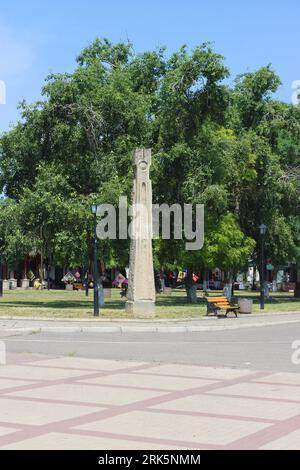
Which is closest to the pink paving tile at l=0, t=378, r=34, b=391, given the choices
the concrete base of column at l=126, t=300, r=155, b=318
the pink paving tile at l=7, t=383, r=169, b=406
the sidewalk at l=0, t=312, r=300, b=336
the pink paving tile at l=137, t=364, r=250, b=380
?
the pink paving tile at l=7, t=383, r=169, b=406

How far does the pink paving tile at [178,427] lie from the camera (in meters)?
7.85

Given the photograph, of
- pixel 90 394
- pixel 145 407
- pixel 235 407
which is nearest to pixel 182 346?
pixel 90 394

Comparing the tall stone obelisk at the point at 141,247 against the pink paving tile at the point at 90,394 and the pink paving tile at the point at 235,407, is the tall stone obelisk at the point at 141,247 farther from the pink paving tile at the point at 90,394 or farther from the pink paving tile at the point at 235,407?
the pink paving tile at the point at 235,407

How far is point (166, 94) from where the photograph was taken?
1672 inches

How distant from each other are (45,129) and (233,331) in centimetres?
1940

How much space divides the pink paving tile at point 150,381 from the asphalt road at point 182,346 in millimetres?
2317

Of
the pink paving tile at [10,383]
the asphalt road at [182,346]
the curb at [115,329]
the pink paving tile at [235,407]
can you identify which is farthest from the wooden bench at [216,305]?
the pink paving tile at [235,407]

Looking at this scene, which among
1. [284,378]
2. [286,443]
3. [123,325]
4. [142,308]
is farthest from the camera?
[142,308]

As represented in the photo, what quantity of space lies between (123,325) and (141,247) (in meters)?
4.86

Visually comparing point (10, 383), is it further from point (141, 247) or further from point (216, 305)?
point (216, 305)

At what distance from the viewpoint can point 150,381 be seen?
473 inches

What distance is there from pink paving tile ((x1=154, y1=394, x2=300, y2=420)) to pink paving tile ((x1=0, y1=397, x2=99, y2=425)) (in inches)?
43.6
